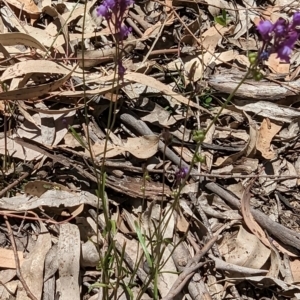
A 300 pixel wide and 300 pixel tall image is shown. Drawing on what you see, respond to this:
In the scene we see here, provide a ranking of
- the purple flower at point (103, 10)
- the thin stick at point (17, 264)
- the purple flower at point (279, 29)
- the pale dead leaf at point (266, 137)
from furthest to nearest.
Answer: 1. the pale dead leaf at point (266, 137)
2. the thin stick at point (17, 264)
3. the purple flower at point (103, 10)
4. the purple flower at point (279, 29)

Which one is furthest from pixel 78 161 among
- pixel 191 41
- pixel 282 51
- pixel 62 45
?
pixel 282 51

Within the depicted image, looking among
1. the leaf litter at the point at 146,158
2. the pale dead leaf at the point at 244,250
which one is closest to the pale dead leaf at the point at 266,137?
the leaf litter at the point at 146,158

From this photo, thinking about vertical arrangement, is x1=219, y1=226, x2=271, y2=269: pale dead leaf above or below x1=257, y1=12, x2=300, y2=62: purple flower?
below

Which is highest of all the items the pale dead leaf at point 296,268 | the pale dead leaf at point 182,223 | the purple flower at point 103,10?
the purple flower at point 103,10

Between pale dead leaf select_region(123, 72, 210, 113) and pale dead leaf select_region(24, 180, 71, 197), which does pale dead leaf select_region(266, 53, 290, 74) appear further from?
pale dead leaf select_region(24, 180, 71, 197)

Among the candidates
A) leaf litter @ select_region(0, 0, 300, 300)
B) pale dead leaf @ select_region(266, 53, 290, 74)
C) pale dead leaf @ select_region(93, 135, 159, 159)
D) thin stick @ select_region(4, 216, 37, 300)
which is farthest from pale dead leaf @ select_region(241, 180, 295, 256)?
thin stick @ select_region(4, 216, 37, 300)

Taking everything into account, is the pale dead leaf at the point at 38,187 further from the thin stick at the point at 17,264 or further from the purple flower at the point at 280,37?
the purple flower at the point at 280,37

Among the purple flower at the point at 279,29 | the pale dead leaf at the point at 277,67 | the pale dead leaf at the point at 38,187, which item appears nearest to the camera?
the purple flower at the point at 279,29

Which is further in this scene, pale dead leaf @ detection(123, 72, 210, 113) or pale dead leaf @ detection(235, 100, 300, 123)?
pale dead leaf @ detection(235, 100, 300, 123)
